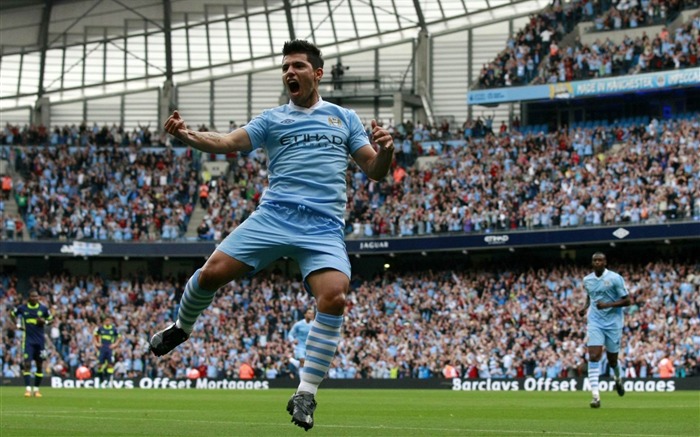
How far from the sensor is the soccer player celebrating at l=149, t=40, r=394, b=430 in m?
9.70

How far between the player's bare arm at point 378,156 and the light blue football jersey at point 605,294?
11.5m

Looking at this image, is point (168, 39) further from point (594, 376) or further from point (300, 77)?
point (300, 77)

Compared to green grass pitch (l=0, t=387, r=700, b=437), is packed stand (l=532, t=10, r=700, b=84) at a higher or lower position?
higher

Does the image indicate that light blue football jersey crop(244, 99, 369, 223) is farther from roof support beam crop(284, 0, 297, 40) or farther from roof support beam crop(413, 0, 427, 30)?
roof support beam crop(413, 0, 427, 30)

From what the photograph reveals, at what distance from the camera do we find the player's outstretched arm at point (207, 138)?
30.8 feet

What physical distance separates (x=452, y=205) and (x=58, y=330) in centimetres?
1745

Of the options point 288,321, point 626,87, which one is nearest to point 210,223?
point 288,321

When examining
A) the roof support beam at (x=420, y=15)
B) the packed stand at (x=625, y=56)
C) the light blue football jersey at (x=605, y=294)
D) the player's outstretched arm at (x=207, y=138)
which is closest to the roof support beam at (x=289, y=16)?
the roof support beam at (x=420, y=15)

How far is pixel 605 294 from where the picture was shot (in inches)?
827

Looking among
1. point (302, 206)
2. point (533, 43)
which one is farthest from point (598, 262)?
point (533, 43)

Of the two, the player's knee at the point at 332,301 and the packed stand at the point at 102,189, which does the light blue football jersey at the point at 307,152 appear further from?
the packed stand at the point at 102,189

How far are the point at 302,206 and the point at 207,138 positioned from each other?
0.95 metres

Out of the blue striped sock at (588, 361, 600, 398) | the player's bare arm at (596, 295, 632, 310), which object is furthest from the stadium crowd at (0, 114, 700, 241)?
the blue striped sock at (588, 361, 600, 398)

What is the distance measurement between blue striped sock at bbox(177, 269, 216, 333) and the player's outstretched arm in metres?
1.04
